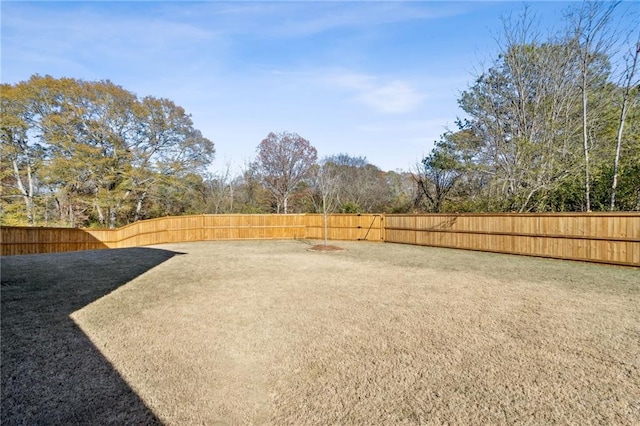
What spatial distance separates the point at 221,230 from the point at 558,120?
47.8 feet

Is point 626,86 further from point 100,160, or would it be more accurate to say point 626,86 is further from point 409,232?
point 100,160

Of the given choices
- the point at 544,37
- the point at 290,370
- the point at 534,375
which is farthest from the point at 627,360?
the point at 544,37

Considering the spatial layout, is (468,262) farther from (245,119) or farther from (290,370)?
(245,119)

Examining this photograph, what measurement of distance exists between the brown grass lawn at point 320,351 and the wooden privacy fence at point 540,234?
1.80 m

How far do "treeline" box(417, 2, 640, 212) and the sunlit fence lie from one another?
1.92m

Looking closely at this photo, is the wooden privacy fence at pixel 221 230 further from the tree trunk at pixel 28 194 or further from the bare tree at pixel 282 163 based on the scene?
the bare tree at pixel 282 163

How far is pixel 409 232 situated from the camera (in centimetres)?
1271

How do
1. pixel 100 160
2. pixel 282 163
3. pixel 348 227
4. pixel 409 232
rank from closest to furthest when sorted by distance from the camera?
pixel 409 232
pixel 348 227
pixel 100 160
pixel 282 163

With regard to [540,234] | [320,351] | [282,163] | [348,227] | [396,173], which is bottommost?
[320,351]

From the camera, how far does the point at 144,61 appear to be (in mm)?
9383

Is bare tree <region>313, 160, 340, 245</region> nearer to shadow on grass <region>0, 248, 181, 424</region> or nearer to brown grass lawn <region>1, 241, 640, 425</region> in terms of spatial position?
brown grass lawn <region>1, 241, 640, 425</region>

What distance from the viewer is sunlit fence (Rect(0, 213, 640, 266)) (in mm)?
7590

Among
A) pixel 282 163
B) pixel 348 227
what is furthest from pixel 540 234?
pixel 282 163

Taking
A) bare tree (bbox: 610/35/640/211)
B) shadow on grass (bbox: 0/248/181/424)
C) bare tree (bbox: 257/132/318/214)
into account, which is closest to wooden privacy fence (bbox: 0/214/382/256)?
bare tree (bbox: 610/35/640/211)
